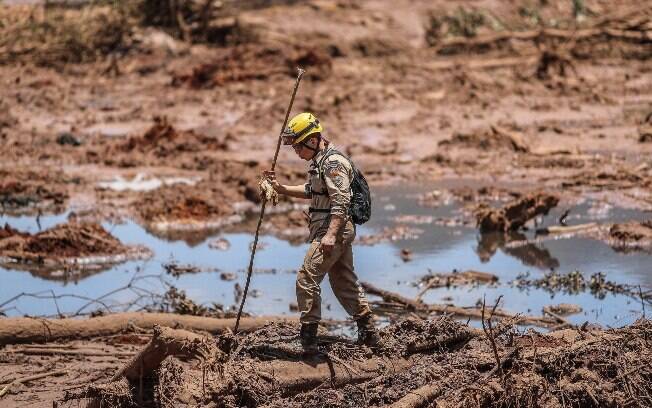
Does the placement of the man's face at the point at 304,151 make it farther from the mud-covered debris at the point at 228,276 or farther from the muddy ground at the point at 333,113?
the mud-covered debris at the point at 228,276

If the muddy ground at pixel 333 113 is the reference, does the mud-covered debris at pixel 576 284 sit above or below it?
below

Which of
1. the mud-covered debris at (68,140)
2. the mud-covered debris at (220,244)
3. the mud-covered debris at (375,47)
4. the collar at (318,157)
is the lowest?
the mud-covered debris at (220,244)

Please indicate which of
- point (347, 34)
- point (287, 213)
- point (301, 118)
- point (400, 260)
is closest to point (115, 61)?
point (347, 34)

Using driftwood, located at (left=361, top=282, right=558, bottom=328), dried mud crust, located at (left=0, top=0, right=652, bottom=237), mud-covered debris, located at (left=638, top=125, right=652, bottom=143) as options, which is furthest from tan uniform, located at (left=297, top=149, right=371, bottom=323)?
mud-covered debris, located at (left=638, top=125, right=652, bottom=143)

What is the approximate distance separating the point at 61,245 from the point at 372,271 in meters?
3.78

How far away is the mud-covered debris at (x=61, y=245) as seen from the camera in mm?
13891

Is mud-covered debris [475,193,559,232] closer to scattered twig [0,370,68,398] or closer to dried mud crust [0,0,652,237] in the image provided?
dried mud crust [0,0,652,237]

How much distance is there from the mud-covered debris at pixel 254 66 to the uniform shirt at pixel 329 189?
18.6m

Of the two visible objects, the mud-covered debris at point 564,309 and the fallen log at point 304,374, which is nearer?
the fallen log at point 304,374

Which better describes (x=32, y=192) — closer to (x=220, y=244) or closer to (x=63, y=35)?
(x=220, y=244)

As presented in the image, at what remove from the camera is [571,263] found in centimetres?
1305

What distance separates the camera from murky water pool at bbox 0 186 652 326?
11.5m

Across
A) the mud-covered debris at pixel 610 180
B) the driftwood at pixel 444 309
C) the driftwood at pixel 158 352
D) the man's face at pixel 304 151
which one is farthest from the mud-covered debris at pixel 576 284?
the mud-covered debris at pixel 610 180

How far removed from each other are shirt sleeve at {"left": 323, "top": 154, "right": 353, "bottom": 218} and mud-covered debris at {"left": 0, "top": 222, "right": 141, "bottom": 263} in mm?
6812
